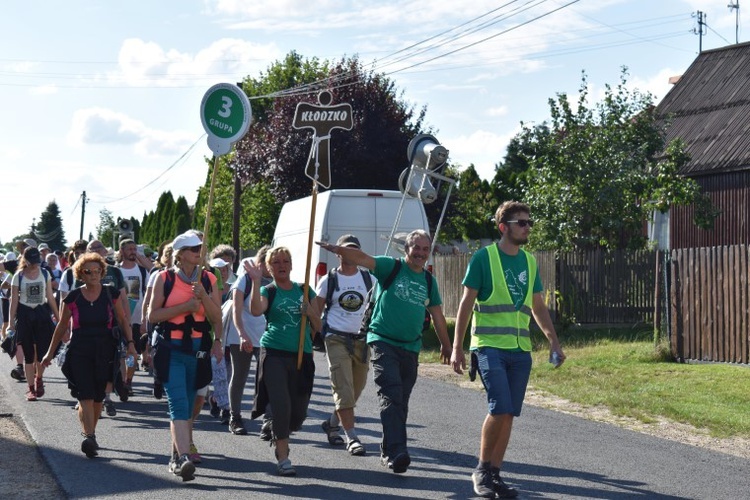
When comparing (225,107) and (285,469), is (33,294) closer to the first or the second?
(225,107)

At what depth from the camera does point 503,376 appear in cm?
776

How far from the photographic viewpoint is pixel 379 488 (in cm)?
802

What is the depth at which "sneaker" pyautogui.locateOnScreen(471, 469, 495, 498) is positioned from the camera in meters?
7.66

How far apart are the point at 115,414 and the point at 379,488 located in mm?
5002

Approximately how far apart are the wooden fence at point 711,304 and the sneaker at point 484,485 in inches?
375

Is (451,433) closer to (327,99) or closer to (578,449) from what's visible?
(578,449)

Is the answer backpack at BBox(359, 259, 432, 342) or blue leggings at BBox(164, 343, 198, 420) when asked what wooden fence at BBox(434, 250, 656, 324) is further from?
blue leggings at BBox(164, 343, 198, 420)

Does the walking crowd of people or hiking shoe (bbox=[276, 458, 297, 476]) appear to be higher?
the walking crowd of people

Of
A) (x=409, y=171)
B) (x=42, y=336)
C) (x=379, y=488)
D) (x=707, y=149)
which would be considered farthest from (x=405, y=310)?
(x=707, y=149)

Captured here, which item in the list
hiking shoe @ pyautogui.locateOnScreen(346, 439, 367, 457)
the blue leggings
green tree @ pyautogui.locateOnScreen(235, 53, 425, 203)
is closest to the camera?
the blue leggings

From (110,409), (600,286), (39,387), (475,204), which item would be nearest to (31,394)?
(39,387)

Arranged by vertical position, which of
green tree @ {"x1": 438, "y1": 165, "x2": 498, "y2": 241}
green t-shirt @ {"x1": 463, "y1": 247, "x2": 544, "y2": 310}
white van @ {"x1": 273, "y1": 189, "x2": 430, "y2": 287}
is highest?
green tree @ {"x1": 438, "y1": 165, "x2": 498, "y2": 241}

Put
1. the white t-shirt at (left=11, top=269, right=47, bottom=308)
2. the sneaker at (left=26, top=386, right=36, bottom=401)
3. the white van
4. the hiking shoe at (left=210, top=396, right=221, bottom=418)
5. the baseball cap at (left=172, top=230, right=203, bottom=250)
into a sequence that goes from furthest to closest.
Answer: the white van < the white t-shirt at (left=11, top=269, right=47, bottom=308) < the sneaker at (left=26, top=386, right=36, bottom=401) < the hiking shoe at (left=210, top=396, right=221, bottom=418) < the baseball cap at (left=172, top=230, right=203, bottom=250)

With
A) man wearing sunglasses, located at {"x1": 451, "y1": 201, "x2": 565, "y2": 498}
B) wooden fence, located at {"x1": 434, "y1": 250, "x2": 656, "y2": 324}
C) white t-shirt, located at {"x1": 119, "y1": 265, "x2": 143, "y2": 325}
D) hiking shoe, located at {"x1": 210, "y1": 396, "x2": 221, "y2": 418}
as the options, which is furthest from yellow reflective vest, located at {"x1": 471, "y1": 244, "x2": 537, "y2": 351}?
wooden fence, located at {"x1": 434, "y1": 250, "x2": 656, "y2": 324}
